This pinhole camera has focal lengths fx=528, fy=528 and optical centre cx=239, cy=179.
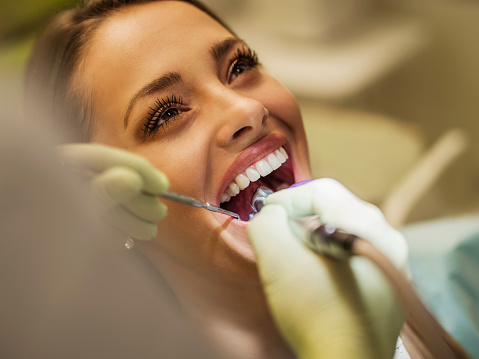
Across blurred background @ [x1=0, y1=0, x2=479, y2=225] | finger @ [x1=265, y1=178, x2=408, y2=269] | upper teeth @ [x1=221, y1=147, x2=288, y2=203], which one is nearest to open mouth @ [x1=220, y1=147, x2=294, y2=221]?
upper teeth @ [x1=221, y1=147, x2=288, y2=203]

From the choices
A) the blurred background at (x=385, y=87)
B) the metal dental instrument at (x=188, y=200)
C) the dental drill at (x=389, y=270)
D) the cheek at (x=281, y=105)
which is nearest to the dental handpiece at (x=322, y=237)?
the dental drill at (x=389, y=270)

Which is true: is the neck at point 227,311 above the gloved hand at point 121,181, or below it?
below

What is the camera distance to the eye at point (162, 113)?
797 mm

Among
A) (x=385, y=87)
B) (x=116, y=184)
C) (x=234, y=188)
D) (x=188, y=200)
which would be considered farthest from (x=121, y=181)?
(x=385, y=87)

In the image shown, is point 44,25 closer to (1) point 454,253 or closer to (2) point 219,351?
(2) point 219,351

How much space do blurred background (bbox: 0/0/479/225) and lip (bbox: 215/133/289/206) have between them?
2.40ft

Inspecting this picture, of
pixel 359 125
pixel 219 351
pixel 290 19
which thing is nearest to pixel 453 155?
pixel 359 125

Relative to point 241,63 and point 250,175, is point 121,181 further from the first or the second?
point 241,63

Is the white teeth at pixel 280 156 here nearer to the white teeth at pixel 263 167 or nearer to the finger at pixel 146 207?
the white teeth at pixel 263 167

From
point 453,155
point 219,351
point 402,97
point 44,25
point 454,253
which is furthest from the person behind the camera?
point 402,97

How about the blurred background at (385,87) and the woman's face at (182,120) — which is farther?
the blurred background at (385,87)

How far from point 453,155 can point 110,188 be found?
1.27 m

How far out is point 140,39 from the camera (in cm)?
80

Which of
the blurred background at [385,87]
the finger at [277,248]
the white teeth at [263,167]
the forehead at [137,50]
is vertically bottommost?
the finger at [277,248]
